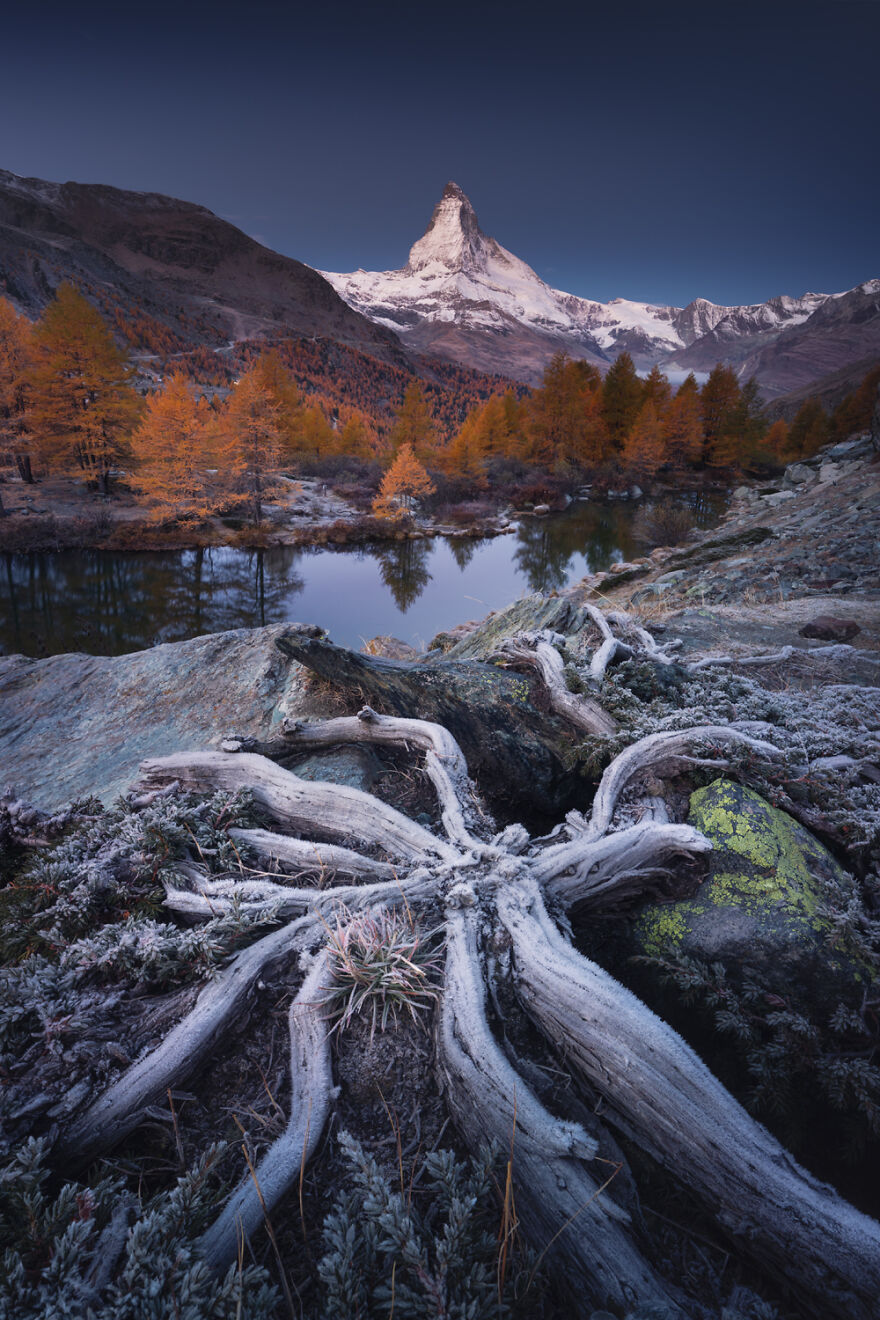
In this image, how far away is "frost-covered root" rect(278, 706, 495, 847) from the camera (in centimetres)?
338

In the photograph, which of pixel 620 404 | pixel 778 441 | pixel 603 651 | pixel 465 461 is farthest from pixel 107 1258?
pixel 778 441

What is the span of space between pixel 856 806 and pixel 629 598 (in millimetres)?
11382

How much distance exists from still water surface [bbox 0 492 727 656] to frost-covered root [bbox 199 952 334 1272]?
499 inches

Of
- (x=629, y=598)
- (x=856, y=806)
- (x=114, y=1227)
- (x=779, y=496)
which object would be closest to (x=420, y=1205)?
(x=114, y=1227)

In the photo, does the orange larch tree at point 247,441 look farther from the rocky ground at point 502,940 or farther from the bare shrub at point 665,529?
the rocky ground at point 502,940

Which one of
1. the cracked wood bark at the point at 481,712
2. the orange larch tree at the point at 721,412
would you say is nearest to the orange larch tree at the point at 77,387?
the cracked wood bark at the point at 481,712

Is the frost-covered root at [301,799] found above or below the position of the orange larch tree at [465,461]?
below

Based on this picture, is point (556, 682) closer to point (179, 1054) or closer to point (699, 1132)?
point (699, 1132)

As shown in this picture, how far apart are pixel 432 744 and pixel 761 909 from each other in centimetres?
222

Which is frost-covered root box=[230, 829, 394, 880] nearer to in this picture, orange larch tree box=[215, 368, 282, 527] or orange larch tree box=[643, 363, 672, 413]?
orange larch tree box=[215, 368, 282, 527]

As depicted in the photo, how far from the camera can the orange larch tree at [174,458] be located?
29.1 m

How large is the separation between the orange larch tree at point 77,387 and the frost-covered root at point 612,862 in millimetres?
36624

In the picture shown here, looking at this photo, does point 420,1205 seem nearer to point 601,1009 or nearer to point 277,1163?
point 277,1163

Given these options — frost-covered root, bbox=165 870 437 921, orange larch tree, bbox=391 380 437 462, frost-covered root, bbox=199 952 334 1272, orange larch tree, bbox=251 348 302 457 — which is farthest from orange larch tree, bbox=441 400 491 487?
frost-covered root, bbox=199 952 334 1272
